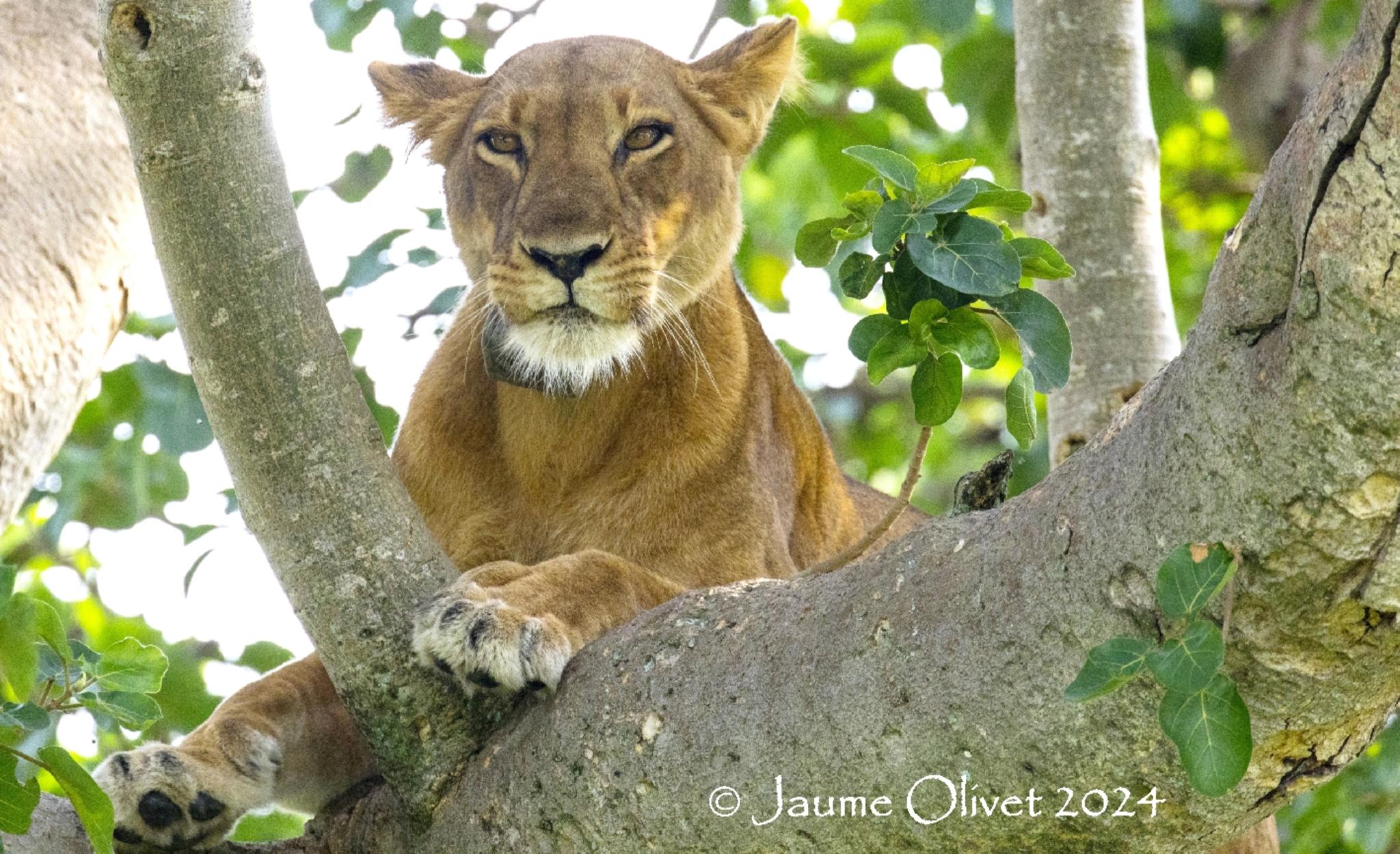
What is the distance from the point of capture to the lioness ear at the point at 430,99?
532 cm

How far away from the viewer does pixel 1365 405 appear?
2.04 metres

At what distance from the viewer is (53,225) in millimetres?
4707

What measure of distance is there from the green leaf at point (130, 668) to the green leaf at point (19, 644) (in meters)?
0.26

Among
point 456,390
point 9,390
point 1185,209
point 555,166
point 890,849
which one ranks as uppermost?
point 555,166

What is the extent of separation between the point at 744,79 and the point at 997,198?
8.04ft

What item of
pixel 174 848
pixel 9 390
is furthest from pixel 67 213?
pixel 174 848

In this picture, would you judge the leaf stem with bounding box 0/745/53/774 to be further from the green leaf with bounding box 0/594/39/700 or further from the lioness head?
Answer: the lioness head

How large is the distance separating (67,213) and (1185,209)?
342 inches

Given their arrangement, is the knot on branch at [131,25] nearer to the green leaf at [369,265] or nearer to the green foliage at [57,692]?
the green foliage at [57,692]

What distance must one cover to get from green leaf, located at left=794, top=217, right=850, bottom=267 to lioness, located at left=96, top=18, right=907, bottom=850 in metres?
1.17

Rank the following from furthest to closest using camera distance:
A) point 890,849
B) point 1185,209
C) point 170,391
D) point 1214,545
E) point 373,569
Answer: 1. point 1185,209
2. point 170,391
3. point 373,569
4. point 890,849
5. point 1214,545

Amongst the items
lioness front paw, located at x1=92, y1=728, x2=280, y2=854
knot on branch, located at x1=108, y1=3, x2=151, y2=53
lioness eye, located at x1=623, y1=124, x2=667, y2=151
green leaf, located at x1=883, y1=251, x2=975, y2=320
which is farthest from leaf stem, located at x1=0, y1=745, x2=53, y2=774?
lioness eye, located at x1=623, y1=124, x2=667, y2=151

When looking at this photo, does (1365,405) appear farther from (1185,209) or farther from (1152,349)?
(1185,209)

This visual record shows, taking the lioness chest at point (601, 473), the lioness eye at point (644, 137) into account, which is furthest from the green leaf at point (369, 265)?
the lioness eye at point (644, 137)
